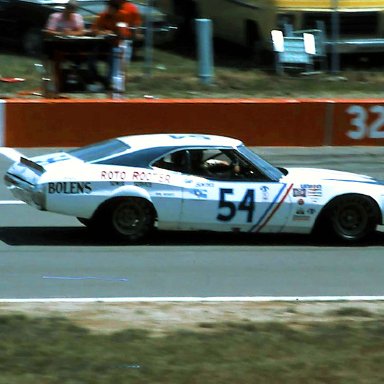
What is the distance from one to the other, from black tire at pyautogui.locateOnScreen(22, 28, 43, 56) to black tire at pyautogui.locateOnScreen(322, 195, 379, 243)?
39.6 ft

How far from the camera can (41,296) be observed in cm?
855

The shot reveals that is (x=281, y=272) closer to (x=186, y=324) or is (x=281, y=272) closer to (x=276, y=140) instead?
(x=186, y=324)

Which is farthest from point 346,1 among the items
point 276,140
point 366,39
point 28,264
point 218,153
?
point 28,264

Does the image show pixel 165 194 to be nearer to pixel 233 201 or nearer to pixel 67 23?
pixel 233 201

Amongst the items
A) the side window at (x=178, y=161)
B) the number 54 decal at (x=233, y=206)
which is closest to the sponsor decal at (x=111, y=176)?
the side window at (x=178, y=161)

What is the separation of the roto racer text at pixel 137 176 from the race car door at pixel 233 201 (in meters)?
0.24

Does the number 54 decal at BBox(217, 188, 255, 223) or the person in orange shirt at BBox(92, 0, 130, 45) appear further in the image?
the person in orange shirt at BBox(92, 0, 130, 45)

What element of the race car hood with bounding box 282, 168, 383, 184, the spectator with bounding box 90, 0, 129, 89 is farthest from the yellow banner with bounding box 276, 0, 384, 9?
the race car hood with bounding box 282, 168, 383, 184

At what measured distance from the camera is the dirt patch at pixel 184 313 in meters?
7.41

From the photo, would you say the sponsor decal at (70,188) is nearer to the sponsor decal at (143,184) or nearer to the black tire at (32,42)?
the sponsor decal at (143,184)

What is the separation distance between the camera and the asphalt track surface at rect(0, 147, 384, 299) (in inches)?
350

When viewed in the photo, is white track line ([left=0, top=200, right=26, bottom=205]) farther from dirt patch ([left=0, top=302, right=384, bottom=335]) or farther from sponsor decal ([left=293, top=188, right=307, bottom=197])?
dirt patch ([left=0, top=302, right=384, bottom=335])

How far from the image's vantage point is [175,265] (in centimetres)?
980

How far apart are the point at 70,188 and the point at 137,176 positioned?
66cm
